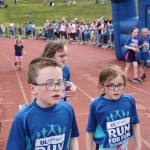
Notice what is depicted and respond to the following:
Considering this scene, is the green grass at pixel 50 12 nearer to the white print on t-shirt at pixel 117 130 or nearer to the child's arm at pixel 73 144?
the white print on t-shirt at pixel 117 130

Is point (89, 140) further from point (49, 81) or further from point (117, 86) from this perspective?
point (49, 81)

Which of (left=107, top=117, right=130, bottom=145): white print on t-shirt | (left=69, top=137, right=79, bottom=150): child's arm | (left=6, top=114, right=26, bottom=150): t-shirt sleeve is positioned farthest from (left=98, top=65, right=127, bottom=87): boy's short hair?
(left=6, top=114, right=26, bottom=150): t-shirt sleeve

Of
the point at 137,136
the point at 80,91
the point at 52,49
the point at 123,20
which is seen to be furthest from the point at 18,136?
the point at 123,20

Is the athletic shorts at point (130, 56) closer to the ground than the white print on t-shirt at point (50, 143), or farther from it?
farther from it

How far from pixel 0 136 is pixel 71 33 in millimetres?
17712

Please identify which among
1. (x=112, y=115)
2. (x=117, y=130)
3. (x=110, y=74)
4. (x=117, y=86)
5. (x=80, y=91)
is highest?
(x=110, y=74)

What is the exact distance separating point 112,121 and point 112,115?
54mm

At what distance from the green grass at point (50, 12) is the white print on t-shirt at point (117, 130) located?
40522 mm

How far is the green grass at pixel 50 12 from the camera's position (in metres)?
44.8

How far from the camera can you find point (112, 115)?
2.96 meters

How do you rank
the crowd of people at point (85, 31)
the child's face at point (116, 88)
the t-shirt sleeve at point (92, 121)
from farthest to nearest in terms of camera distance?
the crowd of people at point (85, 31) < the t-shirt sleeve at point (92, 121) < the child's face at point (116, 88)

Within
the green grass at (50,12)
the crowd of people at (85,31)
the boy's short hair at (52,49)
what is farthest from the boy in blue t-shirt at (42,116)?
the green grass at (50,12)

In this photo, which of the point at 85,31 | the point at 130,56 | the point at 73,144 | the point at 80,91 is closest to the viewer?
the point at 73,144

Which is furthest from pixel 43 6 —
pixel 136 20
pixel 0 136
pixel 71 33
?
pixel 0 136
